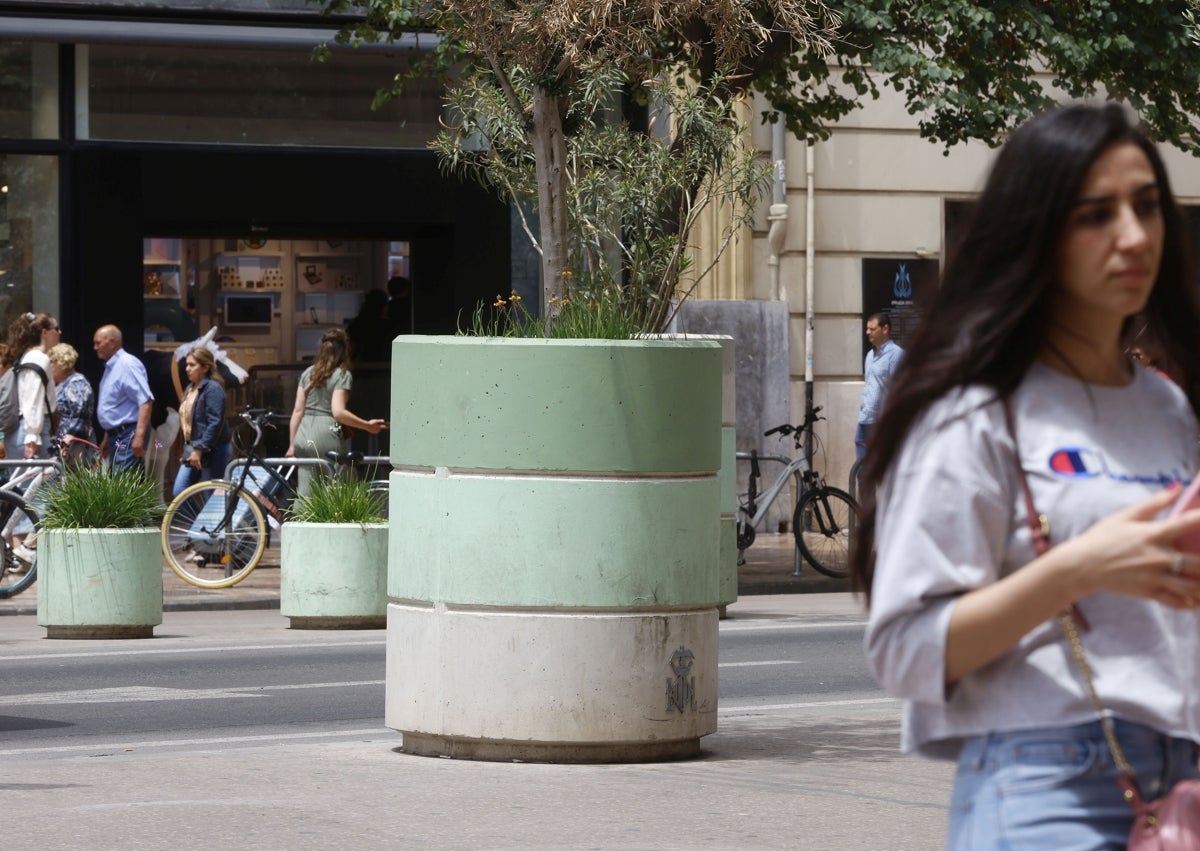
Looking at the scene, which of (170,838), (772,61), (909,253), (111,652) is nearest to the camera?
(170,838)

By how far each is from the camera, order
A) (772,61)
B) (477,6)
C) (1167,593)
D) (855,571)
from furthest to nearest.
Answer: (772,61), (477,6), (855,571), (1167,593)

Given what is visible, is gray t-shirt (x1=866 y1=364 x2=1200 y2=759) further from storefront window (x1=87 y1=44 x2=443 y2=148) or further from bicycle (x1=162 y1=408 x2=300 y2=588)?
storefront window (x1=87 y1=44 x2=443 y2=148)

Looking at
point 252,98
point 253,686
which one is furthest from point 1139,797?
point 252,98

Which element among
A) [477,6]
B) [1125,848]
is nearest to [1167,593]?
[1125,848]

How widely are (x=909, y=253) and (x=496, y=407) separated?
16378mm

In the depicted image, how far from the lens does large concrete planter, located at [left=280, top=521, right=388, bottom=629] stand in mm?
14062

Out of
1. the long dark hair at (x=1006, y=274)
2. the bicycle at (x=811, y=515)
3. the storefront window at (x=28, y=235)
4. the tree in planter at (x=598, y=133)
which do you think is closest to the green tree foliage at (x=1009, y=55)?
the tree in planter at (x=598, y=133)

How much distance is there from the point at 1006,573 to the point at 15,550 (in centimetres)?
1401

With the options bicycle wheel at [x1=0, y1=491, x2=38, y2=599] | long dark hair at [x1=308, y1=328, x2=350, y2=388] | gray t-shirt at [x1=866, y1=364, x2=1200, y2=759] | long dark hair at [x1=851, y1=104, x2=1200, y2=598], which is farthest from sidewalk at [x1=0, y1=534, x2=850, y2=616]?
gray t-shirt at [x1=866, y1=364, x2=1200, y2=759]

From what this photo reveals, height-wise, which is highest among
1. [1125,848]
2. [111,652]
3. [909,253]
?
[909,253]

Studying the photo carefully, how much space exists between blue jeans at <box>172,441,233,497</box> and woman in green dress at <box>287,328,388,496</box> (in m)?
0.55

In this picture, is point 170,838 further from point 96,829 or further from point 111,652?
point 111,652

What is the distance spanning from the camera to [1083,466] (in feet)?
9.23

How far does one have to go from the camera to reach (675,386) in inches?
332
